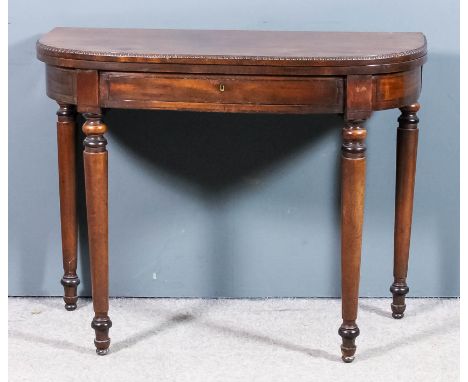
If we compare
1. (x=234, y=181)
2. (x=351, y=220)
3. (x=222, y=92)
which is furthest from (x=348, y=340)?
(x=222, y=92)

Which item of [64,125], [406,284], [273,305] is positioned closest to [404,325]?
[406,284]

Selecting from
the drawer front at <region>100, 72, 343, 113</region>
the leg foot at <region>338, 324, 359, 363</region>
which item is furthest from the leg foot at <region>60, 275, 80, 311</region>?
the leg foot at <region>338, 324, 359, 363</region>

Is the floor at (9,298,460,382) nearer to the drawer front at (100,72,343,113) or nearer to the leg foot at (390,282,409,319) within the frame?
the leg foot at (390,282,409,319)

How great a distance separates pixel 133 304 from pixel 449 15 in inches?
50.3

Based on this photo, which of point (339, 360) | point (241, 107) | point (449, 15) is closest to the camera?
point (241, 107)

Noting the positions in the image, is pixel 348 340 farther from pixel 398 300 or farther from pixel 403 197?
pixel 403 197

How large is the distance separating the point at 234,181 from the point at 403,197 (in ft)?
1.67

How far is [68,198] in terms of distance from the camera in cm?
325

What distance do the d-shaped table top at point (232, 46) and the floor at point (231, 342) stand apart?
81 centimetres

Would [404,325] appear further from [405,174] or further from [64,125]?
[64,125]

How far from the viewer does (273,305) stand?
3.37 metres

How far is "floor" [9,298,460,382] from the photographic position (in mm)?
2928

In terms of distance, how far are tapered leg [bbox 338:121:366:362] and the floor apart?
10 centimetres

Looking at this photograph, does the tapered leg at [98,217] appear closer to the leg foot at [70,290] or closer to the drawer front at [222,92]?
the drawer front at [222,92]
